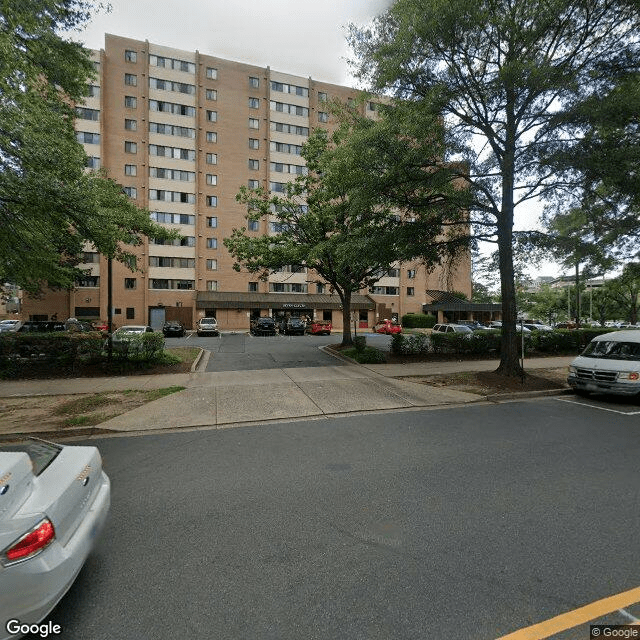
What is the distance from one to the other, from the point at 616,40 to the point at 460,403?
1076cm

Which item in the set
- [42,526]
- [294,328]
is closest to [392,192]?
[42,526]

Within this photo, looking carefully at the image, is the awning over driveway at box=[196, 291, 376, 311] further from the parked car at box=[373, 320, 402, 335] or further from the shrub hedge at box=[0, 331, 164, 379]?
the shrub hedge at box=[0, 331, 164, 379]

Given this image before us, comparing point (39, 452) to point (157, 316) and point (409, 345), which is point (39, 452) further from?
point (157, 316)

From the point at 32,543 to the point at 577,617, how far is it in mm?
3304

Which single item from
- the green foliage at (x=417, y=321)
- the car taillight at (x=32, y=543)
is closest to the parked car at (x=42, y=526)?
the car taillight at (x=32, y=543)

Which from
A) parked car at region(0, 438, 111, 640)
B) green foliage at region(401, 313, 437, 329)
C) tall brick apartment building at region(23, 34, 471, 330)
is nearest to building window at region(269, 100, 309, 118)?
tall brick apartment building at region(23, 34, 471, 330)

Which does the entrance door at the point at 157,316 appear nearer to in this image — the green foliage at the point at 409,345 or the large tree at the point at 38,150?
the large tree at the point at 38,150

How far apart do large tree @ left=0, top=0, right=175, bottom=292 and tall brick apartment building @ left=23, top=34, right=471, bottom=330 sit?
31.1m

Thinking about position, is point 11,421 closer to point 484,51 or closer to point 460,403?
point 460,403

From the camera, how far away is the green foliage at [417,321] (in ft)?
162

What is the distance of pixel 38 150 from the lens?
7.02 m

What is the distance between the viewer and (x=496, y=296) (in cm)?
6031

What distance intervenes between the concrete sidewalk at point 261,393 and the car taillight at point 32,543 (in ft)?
16.4

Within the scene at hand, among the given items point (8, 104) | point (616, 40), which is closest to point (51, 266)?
point (8, 104)
